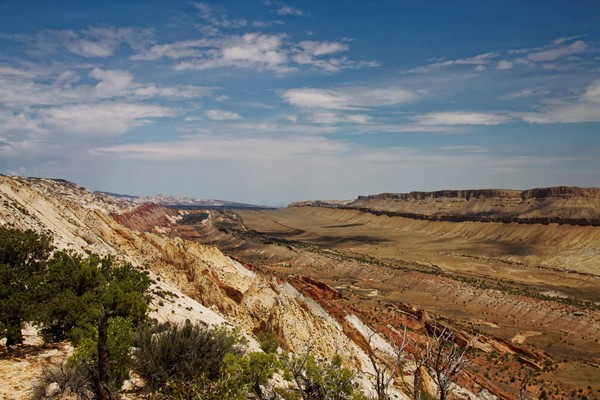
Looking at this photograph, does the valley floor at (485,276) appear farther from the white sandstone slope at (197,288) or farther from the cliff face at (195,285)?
the cliff face at (195,285)

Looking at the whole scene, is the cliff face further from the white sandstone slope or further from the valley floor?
the valley floor

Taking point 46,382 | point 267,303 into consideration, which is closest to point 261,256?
point 267,303

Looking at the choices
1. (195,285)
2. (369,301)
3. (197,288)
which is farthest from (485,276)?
(197,288)

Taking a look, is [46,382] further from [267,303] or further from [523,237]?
[523,237]

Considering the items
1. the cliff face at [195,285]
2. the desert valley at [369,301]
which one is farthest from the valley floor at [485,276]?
the cliff face at [195,285]

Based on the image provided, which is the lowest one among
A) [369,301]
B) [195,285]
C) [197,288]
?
[369,301]

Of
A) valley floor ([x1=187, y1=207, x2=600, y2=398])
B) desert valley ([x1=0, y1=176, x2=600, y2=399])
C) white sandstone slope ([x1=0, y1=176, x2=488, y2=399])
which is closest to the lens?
white sandstone slope ([x1=0, y1=176, x2=488, y2=399])

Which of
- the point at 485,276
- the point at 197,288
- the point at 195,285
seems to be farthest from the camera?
the point at 485,276

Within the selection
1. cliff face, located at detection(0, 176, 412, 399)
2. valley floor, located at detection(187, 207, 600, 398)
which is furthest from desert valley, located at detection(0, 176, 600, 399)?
valley floor, located at detection(187, 207, 600, 398)

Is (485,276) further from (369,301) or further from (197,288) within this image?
(197,288)

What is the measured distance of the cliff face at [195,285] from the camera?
24.4m

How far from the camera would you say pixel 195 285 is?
3027 cm

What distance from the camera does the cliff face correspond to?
80.1 ft

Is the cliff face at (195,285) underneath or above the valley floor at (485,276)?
above
